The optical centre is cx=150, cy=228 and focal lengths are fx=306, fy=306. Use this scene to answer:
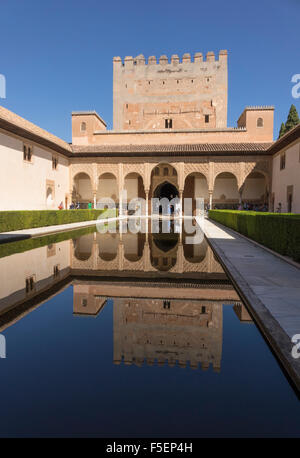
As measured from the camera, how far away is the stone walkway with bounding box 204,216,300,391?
262cm

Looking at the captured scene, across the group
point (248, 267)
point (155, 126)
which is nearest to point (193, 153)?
point (155, 126)

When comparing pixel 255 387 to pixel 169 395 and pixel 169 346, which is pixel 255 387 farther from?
pixel 169 346

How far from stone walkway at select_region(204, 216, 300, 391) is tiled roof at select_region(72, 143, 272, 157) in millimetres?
18249

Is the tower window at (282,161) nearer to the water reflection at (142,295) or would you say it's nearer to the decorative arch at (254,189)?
the decorative arch at (254,189)

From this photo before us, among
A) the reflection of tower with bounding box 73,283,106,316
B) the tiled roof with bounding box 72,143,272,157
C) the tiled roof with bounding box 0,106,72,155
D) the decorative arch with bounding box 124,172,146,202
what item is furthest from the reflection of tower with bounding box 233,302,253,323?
the decorative arch with bounding box 124,172,146,202

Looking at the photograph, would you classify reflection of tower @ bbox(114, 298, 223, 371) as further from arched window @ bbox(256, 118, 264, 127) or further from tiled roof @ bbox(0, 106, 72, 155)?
arched window @ bbox(256, 118, 264, 127)

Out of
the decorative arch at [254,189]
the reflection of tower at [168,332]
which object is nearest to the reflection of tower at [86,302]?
the reflection of tower at [168,332]

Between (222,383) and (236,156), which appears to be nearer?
(222,383)

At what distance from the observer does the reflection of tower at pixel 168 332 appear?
262cm

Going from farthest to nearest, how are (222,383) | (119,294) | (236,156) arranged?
1. (236,156)
2. (119,294)
3. (222,383)

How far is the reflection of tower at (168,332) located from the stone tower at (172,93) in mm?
30725
